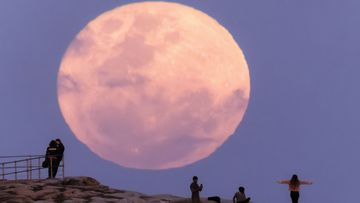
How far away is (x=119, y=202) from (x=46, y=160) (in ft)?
26.2

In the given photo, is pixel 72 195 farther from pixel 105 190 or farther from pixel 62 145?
pixel 62 145

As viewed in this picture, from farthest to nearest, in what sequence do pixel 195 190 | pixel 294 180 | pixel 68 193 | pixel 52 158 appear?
pixel 52 158, pixel 68 193, pixel 294 180, pixel 195 190

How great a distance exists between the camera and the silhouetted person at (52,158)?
1496 inches

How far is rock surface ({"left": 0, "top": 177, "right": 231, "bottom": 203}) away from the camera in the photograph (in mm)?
31703

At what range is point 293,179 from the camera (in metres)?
29.6

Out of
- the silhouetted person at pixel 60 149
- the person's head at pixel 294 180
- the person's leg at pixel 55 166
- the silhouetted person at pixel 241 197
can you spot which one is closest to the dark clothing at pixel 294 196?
the person's head at pixel 294 180

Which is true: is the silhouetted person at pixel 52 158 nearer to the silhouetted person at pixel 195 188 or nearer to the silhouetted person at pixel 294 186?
the silhouetted person at pixel 195 188

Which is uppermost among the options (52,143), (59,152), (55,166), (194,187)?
(52,143)

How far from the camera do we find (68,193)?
109 ft

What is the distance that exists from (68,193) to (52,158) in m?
5.24

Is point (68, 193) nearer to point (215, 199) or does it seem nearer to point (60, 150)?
point (60, 150)

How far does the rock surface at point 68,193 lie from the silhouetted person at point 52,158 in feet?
5.30

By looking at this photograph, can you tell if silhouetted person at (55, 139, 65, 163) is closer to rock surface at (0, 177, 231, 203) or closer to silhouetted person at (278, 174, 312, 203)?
rock surface at (0, 177, 231, 203)

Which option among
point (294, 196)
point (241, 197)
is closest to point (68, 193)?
point (241, 197)
